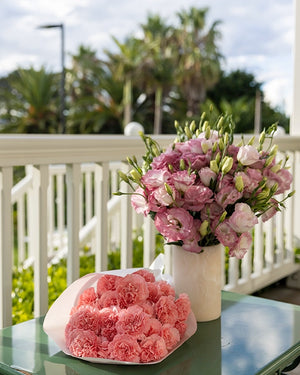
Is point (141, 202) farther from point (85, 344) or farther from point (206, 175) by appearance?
point (85, 344)

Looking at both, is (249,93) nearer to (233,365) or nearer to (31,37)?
(31,37)

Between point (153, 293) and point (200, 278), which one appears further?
point (200, 278)

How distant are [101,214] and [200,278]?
2.26 ft

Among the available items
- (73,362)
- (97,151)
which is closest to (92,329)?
(73,362)

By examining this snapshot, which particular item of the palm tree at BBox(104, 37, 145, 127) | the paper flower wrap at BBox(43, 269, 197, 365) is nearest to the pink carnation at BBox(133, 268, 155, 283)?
the paper flower wrap at BBox(43, 269, 197, 365)

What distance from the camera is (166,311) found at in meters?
1.19

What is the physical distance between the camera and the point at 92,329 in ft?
3.81

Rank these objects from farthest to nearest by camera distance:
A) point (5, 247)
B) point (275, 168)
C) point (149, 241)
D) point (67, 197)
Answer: point (149, 241) < point (67, 197) < point (5, 247) < point (275, 168)

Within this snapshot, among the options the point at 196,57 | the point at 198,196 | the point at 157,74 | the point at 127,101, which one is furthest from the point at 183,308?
the point at 196,57

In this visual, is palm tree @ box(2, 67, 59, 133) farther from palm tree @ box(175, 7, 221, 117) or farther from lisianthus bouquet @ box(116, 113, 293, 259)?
lisianthus bouquet @ box(116, 113, 293, 259)

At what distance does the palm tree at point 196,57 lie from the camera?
900 inches

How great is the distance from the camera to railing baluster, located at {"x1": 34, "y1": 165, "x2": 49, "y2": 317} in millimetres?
1746

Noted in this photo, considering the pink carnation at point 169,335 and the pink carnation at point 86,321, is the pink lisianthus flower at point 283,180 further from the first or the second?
the pink carnation at point 86,321

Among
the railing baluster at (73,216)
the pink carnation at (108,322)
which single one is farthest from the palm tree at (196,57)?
the pink carnation at (108,322)
